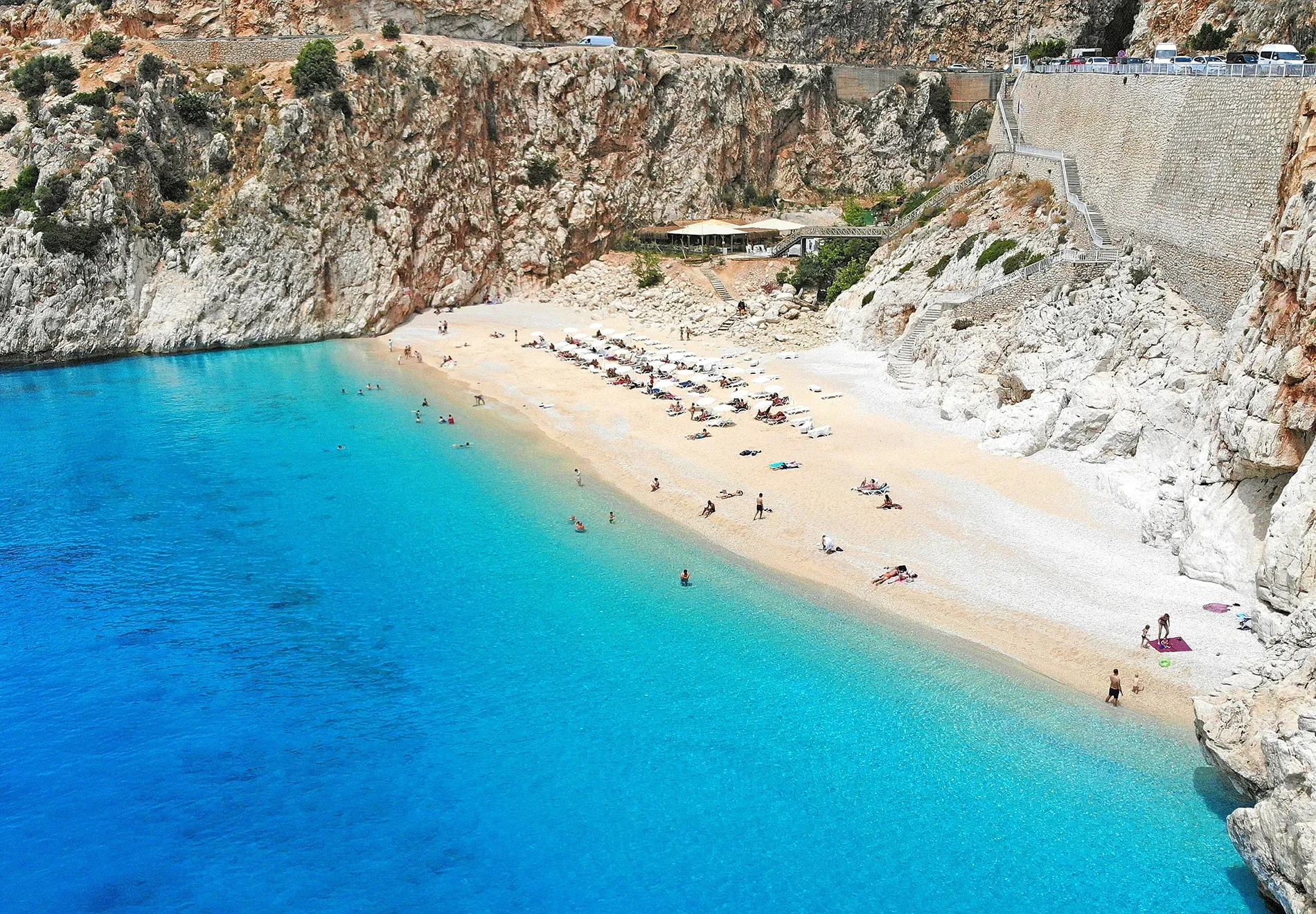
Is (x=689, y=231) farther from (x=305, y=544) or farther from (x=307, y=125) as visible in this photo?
(x=305, y=544)

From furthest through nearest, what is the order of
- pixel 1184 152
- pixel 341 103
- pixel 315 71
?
1. pixel 341 103
2. pixel 315 71
3. pixel 1184 152

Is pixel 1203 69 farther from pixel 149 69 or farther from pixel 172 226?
pixel 149 69

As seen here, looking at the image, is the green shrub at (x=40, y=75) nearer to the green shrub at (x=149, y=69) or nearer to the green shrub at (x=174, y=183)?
the green shrub at (x=149, y=69)

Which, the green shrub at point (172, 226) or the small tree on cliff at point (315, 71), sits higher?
the small tree on cliff at point (315, 71)

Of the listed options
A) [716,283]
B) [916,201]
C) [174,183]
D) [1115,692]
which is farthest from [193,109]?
[1115,692]

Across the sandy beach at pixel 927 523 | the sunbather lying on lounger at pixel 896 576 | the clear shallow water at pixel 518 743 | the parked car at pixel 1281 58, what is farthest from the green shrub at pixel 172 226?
the parked car at pixel 1281 58

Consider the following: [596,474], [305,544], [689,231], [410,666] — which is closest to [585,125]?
→ [689,231]
